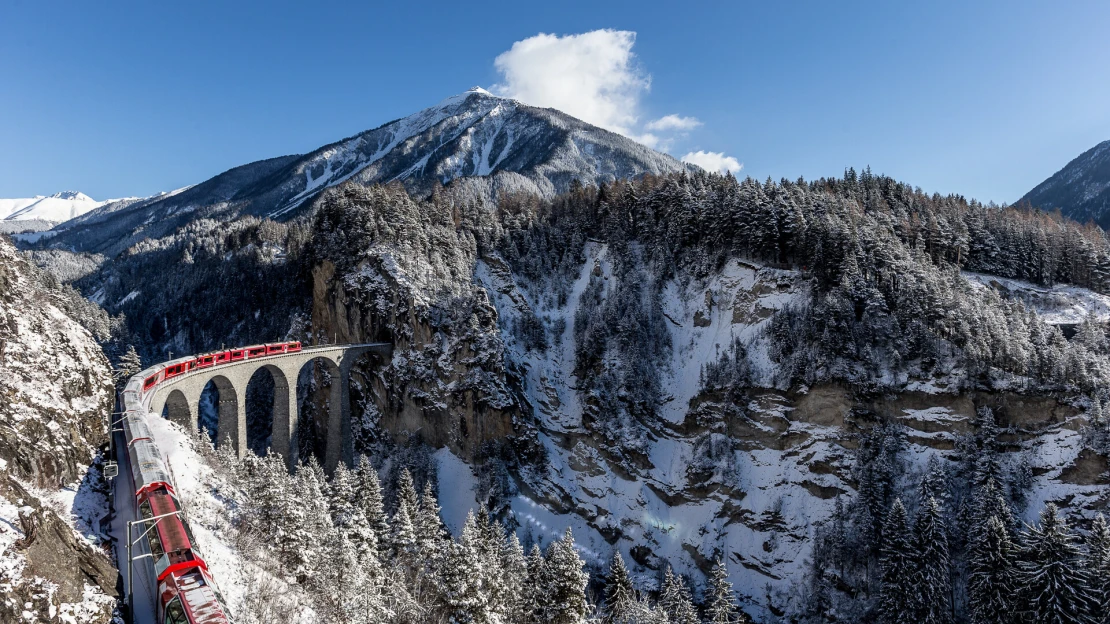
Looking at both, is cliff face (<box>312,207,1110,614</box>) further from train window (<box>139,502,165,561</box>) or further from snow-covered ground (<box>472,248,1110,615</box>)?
train window (<box>139,502,165,561</box>)

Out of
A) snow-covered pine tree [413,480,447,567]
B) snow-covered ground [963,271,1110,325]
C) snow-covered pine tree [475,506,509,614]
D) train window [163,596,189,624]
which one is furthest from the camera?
snow-covered ground [963,271,1110,325]

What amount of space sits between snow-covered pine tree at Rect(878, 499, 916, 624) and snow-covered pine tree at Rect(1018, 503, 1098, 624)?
18.1 ft

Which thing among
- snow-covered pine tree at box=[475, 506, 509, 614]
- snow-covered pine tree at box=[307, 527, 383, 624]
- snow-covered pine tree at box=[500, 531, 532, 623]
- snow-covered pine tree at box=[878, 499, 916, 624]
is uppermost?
snow-covered pine tree at box=[307, 527, 383, 624]

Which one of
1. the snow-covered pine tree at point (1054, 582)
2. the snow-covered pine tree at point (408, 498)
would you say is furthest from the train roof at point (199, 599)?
the snow-covered pine tree at point (1054, 582)

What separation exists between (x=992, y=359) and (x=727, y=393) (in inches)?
835

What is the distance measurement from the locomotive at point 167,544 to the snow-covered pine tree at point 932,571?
3877 centimetres

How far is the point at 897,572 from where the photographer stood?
3475 centimetres

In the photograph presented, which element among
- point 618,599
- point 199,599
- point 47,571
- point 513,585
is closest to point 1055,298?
point 618,599

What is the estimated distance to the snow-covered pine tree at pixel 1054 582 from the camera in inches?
1113

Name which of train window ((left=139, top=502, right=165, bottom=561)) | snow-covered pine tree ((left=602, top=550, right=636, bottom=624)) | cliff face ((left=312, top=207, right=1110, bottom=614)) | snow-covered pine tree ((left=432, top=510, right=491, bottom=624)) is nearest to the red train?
cliff face ((left=312, top=207, right=1110, bottom=614))

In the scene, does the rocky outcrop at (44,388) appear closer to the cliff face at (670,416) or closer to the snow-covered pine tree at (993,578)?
the cliff face at (670,416)

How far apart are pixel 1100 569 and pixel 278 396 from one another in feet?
201

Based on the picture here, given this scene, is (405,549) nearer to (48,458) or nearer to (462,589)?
(462,589)

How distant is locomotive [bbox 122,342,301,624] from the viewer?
1429 cm
